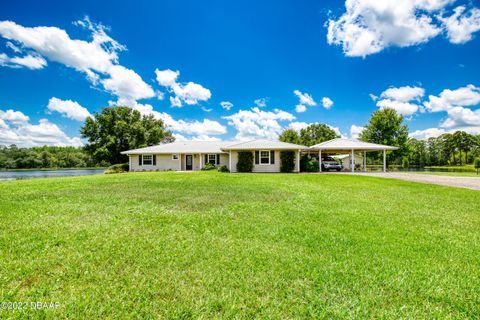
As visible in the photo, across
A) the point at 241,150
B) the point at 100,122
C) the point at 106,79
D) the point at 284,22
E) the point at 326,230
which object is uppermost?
the point at 284,22

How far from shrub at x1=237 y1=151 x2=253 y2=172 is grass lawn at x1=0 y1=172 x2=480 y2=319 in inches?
647

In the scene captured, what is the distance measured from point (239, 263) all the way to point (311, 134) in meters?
56.1

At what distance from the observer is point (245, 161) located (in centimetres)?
2292

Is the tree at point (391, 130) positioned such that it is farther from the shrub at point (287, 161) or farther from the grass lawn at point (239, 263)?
the grass lawn at point (239, 263)

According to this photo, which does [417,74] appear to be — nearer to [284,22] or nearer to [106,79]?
[284,22]

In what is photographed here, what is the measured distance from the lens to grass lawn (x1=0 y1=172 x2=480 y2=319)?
2461 mm

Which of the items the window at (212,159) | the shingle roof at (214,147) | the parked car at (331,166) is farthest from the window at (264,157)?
the parked car at (331,166)

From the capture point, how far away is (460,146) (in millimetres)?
59562

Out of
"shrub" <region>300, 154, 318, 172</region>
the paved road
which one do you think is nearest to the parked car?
"shrub" <region>300, 154, 318, 172</region>

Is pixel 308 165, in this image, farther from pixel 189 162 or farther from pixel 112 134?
pixel 112 134

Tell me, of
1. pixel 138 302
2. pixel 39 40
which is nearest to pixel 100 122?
pixel 39 40

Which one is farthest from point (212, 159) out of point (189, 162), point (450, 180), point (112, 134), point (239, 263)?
point (239, 263)

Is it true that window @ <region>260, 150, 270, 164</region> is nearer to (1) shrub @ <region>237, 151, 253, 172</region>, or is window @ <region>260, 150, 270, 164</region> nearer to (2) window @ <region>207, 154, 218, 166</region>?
(1) shrub @ <region>237, 151, 253, 172</region>

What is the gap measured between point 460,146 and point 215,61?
232 ft
